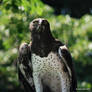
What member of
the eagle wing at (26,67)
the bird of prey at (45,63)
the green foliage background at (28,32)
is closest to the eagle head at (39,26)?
the bird of prey at (45,63)

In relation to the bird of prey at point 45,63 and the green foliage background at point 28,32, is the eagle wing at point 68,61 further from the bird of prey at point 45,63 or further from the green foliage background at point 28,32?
the green foliage background at point 28,32

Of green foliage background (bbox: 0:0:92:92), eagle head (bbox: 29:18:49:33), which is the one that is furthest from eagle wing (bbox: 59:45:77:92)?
green foliage background (bbox: 0:0:92:92)

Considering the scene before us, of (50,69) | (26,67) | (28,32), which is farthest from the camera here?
(28,32)

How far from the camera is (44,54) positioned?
4.74 metres

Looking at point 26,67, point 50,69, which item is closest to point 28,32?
point 26,67

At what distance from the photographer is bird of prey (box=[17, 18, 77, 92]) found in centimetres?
472

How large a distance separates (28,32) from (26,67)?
8.22 ft

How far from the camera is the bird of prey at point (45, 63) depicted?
186 inches

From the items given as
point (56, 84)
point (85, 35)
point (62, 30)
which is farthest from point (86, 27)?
point (56, 84)

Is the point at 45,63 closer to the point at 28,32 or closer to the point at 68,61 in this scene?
the point at 68,61

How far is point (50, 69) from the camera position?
4801mm

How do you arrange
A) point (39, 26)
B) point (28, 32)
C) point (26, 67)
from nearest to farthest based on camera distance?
point (39, 26) → point (26, 67) → point (28, 32)

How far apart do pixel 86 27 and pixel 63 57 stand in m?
5.79

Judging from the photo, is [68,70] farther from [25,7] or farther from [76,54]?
[76,54]
